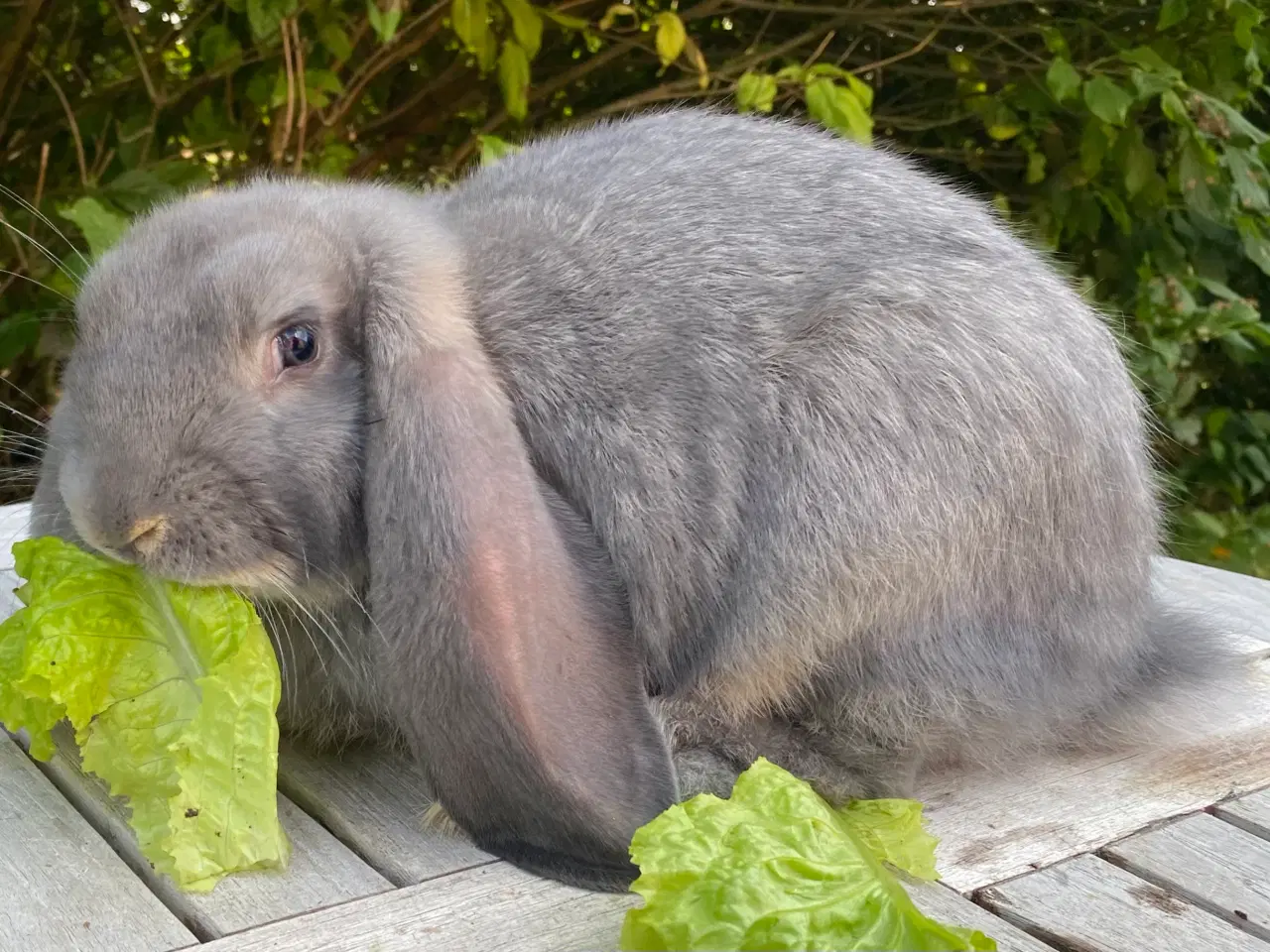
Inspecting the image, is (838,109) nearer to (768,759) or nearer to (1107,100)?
(1107,100)

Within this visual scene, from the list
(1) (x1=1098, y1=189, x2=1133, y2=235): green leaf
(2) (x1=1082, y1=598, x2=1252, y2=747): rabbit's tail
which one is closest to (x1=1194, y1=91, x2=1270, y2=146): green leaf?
(1) (x1=1098, y1=189, x2=1133, y2=235): green leaf

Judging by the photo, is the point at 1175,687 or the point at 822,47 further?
the point at 822,47

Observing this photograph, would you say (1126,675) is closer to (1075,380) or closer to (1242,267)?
(1075,380)

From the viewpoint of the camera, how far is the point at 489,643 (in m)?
1.52

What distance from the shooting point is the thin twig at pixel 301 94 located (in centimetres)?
349

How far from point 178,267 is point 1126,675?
1.41 m

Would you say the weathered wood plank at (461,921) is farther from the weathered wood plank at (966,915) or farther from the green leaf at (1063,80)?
the green leaf at (1063,80)

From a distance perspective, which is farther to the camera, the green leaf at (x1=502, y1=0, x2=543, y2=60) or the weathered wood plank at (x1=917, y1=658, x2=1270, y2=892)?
the green leaf at (x1=502, y1=0, x2=543, y2=60)

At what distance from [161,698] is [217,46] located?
225 centimetres

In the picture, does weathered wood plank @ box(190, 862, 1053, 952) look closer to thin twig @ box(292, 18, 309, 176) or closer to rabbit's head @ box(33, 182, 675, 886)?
rabbit's head @ box(33, 182, 675, 886)

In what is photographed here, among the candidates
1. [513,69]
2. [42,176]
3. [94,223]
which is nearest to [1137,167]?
[513,69]

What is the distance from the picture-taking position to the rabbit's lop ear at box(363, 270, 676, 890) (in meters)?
1.53

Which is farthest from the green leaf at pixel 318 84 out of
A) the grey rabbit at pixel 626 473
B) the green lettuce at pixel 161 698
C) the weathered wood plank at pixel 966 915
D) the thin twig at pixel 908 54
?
the weathered wood plank at pixel 966 915

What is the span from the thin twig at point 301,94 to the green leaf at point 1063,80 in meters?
1.90
